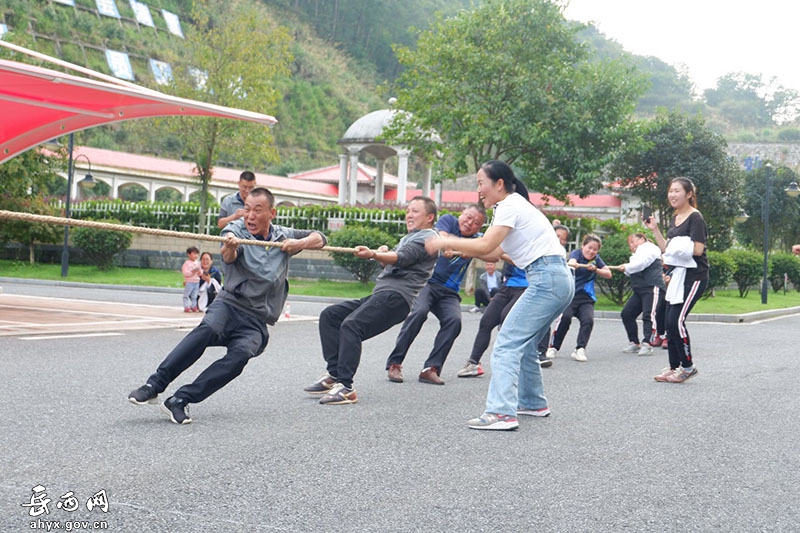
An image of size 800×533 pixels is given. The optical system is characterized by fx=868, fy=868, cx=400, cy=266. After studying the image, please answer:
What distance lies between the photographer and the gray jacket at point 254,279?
5832 millimetres

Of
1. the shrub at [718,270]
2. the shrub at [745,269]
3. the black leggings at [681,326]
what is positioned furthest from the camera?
the shrub at [745,269]

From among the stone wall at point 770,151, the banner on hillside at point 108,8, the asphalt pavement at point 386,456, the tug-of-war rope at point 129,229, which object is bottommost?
the asphalt pavement at point 386,456

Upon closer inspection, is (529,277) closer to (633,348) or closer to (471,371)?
(471,371)

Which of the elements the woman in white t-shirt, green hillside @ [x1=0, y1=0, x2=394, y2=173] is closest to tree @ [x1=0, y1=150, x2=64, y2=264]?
the woman in white t-shirt

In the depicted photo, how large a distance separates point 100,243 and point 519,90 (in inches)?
532

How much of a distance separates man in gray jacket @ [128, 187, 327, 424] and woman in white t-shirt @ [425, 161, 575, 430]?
114 centimetres

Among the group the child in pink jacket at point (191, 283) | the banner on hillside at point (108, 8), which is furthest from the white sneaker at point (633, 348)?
the banner on hillside at point (108, 8)

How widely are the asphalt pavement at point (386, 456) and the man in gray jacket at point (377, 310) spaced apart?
26 cm

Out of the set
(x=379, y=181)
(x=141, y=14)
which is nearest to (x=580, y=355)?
(x=379, y=181)

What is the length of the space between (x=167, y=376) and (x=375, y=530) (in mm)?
2497

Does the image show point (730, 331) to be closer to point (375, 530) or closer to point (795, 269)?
point (375, 530)

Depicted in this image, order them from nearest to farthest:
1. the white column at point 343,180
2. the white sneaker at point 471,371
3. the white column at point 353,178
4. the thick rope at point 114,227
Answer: the thick rope at point 114,227, the white sneaker at point 471,371, the white column at point 353,178, the white column at point 343,180

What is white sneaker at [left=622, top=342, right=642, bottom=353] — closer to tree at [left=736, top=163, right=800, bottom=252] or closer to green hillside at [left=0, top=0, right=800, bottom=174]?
green hillside at [left=0, top=0, right=800, bottom=174]

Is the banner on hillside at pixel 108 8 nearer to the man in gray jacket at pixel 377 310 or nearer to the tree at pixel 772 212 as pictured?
the tree at pixel 772 212
